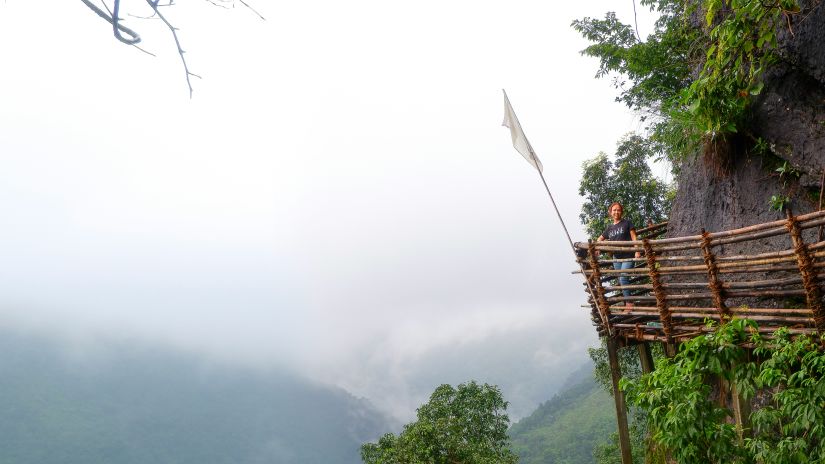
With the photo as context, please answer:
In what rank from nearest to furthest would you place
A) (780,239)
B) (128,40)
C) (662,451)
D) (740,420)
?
(128,40) → (740,420) → (780,239) → (662,451)

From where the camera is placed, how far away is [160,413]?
447 ft

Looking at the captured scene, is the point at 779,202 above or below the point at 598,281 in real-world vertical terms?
above

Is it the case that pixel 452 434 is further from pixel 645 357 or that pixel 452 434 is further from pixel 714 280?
pixel 714 280

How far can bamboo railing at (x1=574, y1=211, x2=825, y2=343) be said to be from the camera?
15.6 feet

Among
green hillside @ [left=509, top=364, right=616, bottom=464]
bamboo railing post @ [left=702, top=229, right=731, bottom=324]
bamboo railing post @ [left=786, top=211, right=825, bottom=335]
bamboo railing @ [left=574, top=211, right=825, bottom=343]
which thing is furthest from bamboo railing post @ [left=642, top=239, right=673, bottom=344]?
green hillside @ [left=509, top=364, right=616, bottom=464]

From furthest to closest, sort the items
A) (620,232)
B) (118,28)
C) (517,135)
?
(517,135)
(620,232)
(118,28)

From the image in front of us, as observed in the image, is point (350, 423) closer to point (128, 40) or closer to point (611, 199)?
point (611, 199)

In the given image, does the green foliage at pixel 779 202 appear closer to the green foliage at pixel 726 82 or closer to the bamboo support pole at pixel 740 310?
the green foliage at pixel 726 82

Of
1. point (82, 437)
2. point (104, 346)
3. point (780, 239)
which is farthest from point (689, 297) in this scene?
point (104, 346)

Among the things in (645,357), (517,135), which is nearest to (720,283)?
(645,357)

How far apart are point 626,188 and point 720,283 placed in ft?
34.1

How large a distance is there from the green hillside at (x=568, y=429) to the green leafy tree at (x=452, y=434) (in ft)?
132

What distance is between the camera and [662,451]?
7.02m

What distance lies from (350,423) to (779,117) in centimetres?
16905
